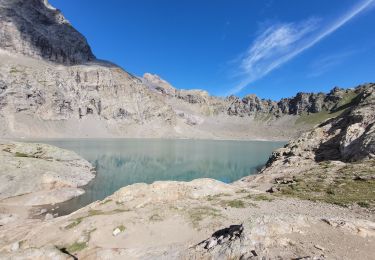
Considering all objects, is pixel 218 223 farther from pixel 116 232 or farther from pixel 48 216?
pixel 48 216

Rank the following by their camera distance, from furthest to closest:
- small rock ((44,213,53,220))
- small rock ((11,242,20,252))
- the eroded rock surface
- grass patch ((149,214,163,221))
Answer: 1. the eroded rock surface
2. small rock ((44,213,53,220))
3. grass patch ((149,214,163,221))
4. small rock ((11,242,20,252))

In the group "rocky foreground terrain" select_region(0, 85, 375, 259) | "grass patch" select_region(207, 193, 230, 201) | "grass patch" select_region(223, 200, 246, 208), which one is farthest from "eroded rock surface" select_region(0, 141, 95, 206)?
"grass patch" select_region(223, 200, 246, 208)

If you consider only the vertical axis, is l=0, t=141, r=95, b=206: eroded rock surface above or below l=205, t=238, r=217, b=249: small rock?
below

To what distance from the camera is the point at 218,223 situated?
899 inches

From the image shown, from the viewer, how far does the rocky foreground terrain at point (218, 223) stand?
50.4 feet

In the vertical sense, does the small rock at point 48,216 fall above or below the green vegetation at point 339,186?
below

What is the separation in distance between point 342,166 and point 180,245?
3360 centimetres

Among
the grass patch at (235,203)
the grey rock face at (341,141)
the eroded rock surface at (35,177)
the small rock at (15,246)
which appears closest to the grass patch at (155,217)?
the grass patch at (235,203)

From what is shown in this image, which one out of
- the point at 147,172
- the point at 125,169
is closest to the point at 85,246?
the point at 147,172

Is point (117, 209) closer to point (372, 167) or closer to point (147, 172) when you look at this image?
point (372, 167)

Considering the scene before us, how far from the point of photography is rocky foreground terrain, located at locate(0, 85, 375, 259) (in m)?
15.4

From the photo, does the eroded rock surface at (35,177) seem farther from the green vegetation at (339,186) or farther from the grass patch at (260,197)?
the green vegetation at (339,186)

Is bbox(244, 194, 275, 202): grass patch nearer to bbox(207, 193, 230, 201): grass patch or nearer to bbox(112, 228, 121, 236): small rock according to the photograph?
bbox(207, 193, 230, 201): grass patch

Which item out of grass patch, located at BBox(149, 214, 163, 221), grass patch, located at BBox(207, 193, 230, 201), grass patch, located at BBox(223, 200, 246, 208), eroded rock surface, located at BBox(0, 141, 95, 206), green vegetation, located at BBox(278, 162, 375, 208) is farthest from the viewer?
eroded rock surface, located at BBox(0, 141, 95, 206)
